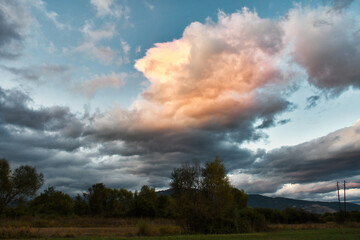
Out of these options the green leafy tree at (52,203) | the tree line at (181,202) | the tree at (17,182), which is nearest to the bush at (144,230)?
the tree line at (181,202)

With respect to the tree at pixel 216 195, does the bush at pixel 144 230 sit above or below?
below

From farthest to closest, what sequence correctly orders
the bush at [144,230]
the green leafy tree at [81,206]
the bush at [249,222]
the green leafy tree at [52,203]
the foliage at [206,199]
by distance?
the green leafy tree at [81,206]
the green leafy tree at [52,203]
the bush at [249,222]
the foliage at [206,199]
the bush at [144,230]

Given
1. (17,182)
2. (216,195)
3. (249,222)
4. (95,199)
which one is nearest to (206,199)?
(216,195)

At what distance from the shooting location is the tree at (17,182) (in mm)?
70062

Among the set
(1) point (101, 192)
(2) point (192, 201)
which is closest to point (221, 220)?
(2) point (192, 201)

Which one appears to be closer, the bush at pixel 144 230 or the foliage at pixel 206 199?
the bush at pixel 144 230

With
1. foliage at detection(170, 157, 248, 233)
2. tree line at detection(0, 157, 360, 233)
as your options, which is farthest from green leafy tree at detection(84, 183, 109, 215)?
foliage at detection(170, 157, 248, 233)

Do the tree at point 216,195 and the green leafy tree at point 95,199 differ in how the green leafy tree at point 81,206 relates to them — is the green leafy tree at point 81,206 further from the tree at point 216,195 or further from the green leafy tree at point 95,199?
the tree at point 216,195

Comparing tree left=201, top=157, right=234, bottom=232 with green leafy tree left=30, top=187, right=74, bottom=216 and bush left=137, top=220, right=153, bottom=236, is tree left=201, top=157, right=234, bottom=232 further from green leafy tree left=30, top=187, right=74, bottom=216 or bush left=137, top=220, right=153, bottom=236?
green leafy tree left=30, top=187, right=74, bottom=216

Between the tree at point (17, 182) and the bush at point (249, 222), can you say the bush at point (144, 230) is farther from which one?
the tree at point (17, 182)

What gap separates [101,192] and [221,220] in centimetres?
6811

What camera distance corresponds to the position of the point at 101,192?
104062 millimetres

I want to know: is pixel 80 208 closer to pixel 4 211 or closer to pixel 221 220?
pixel 4 211

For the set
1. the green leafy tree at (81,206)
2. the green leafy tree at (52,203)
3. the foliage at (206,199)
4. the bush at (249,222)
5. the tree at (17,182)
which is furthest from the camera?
the green leafy tree at (81,206)
